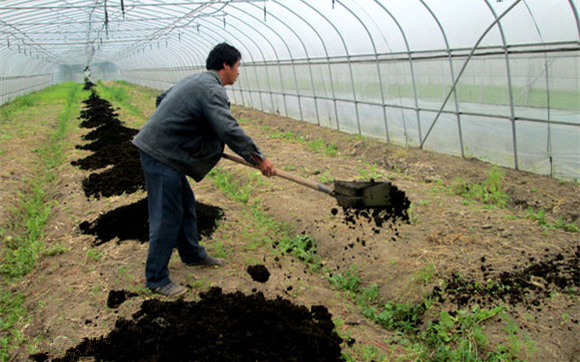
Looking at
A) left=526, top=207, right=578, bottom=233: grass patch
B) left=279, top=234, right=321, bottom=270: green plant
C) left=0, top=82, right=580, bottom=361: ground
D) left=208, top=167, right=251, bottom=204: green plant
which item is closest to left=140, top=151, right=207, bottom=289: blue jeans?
left=0, top=82, right=580, bottom=361: ground

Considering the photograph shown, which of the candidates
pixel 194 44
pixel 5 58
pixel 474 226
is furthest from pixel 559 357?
pixel 5 58

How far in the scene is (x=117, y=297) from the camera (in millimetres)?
3762

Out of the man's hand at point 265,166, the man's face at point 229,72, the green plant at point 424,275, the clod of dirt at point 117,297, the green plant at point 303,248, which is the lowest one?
the green plant at point 424,275

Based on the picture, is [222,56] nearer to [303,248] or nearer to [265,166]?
[265,166]

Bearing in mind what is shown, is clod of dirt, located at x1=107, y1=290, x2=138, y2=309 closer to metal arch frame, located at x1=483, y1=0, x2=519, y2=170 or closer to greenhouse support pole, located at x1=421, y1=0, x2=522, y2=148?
metal arch frame, located at x1=483, y1=0, x2=519, y2=170

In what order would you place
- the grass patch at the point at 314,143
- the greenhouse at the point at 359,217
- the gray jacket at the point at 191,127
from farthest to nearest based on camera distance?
1. the grass patch at the point at 314,143
2. the gray jacket at the point at 191,127
3. the greenhouse at the point at 359,217

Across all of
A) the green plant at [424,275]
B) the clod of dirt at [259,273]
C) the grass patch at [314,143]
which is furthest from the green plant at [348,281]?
the grass patch at [314,143]

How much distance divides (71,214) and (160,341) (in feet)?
12.3

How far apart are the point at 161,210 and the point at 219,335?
1161 mm

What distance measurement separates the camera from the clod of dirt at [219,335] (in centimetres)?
289

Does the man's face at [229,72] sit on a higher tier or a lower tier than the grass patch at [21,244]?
higher

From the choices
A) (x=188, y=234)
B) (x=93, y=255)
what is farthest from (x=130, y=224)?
(x=188, y=234)

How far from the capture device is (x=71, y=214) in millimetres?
6066

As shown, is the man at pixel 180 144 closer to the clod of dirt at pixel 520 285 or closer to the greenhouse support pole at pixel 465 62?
the clod of dirt at pixel 520 285
